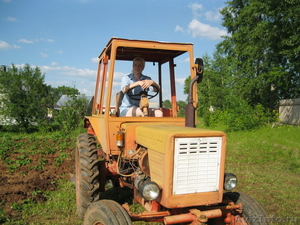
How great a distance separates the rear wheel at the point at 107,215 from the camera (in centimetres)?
275

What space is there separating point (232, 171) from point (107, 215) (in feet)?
17.1

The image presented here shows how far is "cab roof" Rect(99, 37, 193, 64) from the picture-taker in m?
3.87

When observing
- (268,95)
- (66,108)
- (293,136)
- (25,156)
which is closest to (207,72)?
(268,95)

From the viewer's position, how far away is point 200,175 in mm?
2887

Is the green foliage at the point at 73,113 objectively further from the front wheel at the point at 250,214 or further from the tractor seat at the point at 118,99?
the front wheel at the point at 250,214

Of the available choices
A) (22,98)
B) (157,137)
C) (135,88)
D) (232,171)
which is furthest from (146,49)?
(22,98)

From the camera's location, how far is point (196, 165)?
2.86 metres

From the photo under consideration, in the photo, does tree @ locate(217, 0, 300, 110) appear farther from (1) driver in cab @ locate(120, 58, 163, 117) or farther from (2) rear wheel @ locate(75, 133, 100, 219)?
(2) rear wheel @ locate(75, 133, 100, 219)

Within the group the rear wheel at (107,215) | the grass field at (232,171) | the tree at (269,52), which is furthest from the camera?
the tree at (269,52)

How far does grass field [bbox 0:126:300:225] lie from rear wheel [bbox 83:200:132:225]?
128 centimetres

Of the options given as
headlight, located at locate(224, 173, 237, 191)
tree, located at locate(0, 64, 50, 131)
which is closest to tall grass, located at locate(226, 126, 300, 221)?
headlight, located at locate(224, 173, 237, 191)

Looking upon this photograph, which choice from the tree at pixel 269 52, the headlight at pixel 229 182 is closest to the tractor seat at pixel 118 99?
the headlight at pixel 229 182

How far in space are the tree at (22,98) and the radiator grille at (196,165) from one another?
706 inches

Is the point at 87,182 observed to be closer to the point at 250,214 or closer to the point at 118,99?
the point at 118,99
